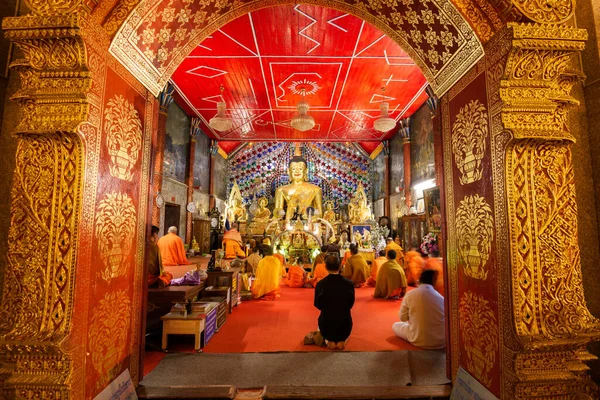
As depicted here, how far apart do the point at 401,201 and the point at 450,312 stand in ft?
27.8

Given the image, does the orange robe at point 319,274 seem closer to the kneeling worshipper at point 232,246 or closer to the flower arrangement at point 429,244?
the kneeling worshipper at point 232,246

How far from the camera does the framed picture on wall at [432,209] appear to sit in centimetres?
707

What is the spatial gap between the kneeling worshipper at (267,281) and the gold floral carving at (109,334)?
353cm

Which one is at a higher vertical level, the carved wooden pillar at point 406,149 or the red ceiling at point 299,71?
the red ceiling at point 299,71

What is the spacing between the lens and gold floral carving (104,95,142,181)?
202cm

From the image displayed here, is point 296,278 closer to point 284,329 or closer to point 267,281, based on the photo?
point 267,281

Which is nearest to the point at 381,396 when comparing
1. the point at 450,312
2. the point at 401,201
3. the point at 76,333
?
the point at 450,312

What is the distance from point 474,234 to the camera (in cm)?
211

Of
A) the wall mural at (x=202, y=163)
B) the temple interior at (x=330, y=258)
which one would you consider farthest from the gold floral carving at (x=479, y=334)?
the wall mural at (x=202, y=163)

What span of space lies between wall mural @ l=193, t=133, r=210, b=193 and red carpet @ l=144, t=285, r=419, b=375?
260 inches

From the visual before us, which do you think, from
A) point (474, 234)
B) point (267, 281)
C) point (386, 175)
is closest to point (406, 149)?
point (386, 175)

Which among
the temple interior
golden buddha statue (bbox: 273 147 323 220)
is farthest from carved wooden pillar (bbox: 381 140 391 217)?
the temple interior

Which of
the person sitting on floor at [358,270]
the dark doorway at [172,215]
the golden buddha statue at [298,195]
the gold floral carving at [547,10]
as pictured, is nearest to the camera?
the gold floral carving at [547,10]

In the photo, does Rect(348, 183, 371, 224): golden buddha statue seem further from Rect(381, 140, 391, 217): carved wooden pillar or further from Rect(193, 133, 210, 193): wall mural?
Rect(193, 133, 210, 193): wall mural
